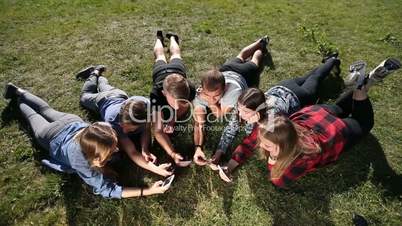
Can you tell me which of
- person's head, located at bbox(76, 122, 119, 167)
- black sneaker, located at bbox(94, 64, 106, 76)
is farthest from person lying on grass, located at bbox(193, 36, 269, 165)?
black sneaker, located at bbox(94, 64, 106, 76)

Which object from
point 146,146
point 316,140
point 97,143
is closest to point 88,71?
point 146,146

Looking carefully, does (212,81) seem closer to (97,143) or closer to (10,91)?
(97,143)

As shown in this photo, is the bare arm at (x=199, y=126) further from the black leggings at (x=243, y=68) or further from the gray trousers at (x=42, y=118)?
the gray trousers at (x=42, y=118)

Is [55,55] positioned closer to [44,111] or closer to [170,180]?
[44,111]

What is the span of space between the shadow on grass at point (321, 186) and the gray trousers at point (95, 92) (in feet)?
8.30

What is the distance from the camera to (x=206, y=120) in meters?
5.90

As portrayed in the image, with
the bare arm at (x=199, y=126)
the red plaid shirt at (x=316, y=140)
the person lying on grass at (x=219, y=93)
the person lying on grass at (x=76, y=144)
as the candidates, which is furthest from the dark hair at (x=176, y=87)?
the red plaid shirt at (x=316, y=140)

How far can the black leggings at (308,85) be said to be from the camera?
17.5ft

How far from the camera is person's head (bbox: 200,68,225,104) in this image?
15.2ft

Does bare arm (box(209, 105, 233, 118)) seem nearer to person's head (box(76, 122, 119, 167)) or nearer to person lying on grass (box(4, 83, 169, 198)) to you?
person lying on grass (box(4, 83, 169, 198))

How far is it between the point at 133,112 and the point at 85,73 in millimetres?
2536

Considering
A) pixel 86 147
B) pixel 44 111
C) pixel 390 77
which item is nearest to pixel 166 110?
pixel 86 147

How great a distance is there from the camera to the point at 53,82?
6574 millimetres

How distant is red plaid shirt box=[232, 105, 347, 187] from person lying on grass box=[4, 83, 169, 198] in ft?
5.22
